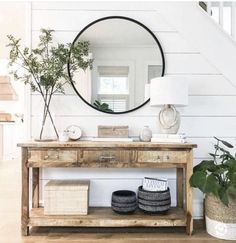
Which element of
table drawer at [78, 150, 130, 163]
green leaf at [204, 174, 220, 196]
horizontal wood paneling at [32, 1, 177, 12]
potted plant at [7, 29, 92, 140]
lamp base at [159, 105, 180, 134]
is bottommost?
green leaf at [204, 174, 220, 196]

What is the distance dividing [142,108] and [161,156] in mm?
597

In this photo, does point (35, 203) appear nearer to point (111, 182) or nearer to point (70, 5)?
point (111, 182)

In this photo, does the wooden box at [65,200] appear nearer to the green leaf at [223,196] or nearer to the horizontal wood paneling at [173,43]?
the green leaf at [223,196]

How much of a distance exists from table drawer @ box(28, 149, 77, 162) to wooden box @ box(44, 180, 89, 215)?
27 centimetres

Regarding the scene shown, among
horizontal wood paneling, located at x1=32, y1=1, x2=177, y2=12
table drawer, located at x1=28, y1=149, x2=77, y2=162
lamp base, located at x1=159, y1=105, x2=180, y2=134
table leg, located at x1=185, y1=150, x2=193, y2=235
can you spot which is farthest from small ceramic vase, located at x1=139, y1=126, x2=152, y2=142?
horizontal wood paneling, located at x1=32, y1=1, x2=177, y2=12

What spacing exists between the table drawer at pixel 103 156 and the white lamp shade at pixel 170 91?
1.63 ft

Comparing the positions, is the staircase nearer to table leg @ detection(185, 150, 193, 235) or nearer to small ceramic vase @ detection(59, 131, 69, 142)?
table leg @ detection(185, 150, 193, 235)

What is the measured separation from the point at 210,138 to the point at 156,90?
30.6 inches

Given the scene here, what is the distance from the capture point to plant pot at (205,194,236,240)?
2.12 m

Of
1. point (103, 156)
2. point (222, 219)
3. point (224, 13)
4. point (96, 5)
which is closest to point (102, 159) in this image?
point (103, 156)

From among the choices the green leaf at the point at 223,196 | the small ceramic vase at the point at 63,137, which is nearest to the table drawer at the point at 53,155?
the small ceramic vase at the point at 63,137

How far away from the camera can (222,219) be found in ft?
7.00

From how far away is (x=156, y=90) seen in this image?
7.34ft

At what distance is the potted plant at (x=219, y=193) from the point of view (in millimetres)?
2016
